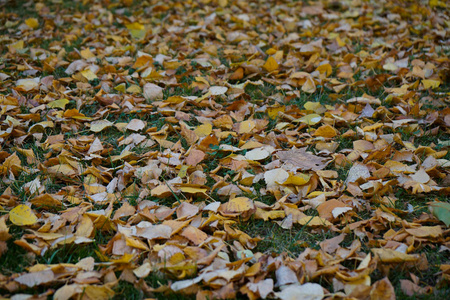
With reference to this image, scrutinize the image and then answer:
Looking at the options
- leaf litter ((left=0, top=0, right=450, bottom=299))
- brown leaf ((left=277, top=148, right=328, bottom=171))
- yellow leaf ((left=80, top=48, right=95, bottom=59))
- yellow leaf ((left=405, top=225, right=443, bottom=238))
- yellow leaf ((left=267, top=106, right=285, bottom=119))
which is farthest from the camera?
yellow leaf ((left=80, top=48, right=95, bottom=59))

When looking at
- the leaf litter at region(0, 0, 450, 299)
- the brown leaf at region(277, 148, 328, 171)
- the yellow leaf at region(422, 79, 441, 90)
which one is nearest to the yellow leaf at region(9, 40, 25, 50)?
the leaf litter at region(0, 0, 450, 299)

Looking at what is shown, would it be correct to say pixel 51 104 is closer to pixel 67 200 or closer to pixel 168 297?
pixel 67 200

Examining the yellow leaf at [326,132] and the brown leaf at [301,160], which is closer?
the brown leaf at [301,160]

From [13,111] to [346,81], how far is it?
216cm

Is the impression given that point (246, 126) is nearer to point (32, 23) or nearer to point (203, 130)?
point (203, 130)

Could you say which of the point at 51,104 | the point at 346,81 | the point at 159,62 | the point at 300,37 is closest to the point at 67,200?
the point at 51,104

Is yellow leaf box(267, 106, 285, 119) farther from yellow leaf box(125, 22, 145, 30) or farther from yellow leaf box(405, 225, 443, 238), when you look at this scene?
yellow leaf box(125, 22, 145, 30)

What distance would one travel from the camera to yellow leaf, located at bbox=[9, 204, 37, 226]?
1.56m

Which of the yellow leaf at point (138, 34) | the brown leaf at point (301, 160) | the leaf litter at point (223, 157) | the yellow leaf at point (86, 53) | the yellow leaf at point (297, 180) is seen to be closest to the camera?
the leaf litter at point (223, 157)

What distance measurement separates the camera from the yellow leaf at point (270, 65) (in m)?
2.81

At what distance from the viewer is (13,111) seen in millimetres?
2340

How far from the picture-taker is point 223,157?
2059mm

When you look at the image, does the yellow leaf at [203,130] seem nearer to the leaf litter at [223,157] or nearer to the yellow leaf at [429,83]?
the leaf litter at [223,157]

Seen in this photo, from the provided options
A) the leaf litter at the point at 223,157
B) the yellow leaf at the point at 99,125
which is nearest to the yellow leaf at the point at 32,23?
the leaf litter at the point at 223,157
